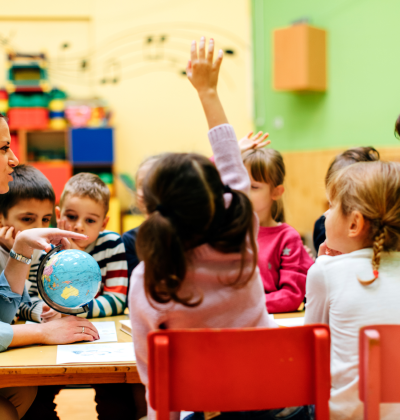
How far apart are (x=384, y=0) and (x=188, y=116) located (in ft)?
9.71

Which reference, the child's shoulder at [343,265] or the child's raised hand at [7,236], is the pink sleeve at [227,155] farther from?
the child's raised hand at [7,236]

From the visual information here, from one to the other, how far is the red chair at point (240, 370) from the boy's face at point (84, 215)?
1.07 m

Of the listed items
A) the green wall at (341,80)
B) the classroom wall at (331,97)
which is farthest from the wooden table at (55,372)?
the green wall at (341,80)

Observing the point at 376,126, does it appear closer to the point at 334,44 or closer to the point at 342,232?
the point at 334,44

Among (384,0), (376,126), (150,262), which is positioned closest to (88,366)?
(150,262)

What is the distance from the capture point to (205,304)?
45.1 inches

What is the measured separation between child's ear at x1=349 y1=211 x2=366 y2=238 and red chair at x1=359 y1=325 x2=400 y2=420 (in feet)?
1.04

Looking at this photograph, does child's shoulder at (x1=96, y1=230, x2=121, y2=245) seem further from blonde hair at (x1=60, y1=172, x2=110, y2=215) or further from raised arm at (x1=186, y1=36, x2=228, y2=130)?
raised arm at (x1=186, y1=36, x2=228, y2=130)

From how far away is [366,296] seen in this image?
3.99 ft

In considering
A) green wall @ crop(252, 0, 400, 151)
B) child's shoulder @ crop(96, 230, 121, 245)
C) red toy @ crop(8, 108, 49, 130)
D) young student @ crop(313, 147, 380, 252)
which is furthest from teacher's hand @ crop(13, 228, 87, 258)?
red toy @ crop(8, 108, 49, 130)

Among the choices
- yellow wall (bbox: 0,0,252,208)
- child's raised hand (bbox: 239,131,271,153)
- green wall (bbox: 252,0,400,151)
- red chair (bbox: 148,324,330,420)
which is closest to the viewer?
red chair (bbox: 148,324,330,420)

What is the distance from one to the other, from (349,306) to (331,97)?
5077 millimetres

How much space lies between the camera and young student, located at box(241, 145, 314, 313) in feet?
6.35

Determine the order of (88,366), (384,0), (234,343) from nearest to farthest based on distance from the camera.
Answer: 1. (234,343)
2. (88,366)
3. (384,0)
